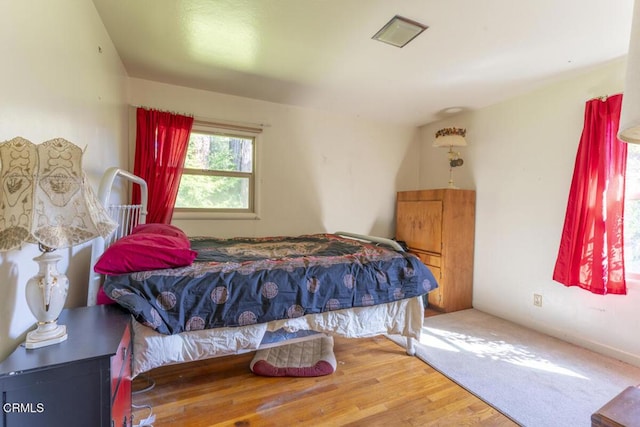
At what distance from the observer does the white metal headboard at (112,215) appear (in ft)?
4.89

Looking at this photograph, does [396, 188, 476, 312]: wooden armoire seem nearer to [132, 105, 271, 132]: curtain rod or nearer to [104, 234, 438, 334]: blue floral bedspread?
[104, 234, 438, 334]: blue floral bedspread

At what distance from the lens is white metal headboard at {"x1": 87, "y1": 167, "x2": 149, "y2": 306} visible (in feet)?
4.89

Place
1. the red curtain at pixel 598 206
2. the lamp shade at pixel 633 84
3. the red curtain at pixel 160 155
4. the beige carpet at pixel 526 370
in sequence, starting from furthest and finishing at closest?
the red curtain at pixel 160 155
the red curtain at pixel 598 206
the beige carpet at pixel 526 370
the lamp shade at pixel 633 84

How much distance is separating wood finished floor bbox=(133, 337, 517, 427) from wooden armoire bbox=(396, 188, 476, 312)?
1271 mm

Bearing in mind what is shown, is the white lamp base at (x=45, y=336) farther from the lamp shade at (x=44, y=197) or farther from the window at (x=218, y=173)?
the window at (x=218, y=173)

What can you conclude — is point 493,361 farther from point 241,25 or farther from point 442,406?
point 241,25

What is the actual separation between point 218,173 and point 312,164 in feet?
3.55

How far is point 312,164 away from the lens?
11.4 ft

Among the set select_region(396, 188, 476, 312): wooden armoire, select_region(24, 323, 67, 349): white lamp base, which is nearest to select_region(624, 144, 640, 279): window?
select_region(396, 188, 476, 312): wooden armoire

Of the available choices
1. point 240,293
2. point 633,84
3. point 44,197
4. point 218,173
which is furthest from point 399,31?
point 218,173

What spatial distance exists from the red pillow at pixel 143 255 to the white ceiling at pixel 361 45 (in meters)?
1.39

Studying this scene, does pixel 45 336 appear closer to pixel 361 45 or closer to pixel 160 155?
pixel 160 155

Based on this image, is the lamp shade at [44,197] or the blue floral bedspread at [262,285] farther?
the blue floral bedspread at [262,285]

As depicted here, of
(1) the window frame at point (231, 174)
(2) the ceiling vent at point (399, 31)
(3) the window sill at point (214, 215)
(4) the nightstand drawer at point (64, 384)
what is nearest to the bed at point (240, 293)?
(4) the nightstand drawer at point (64, 384)
